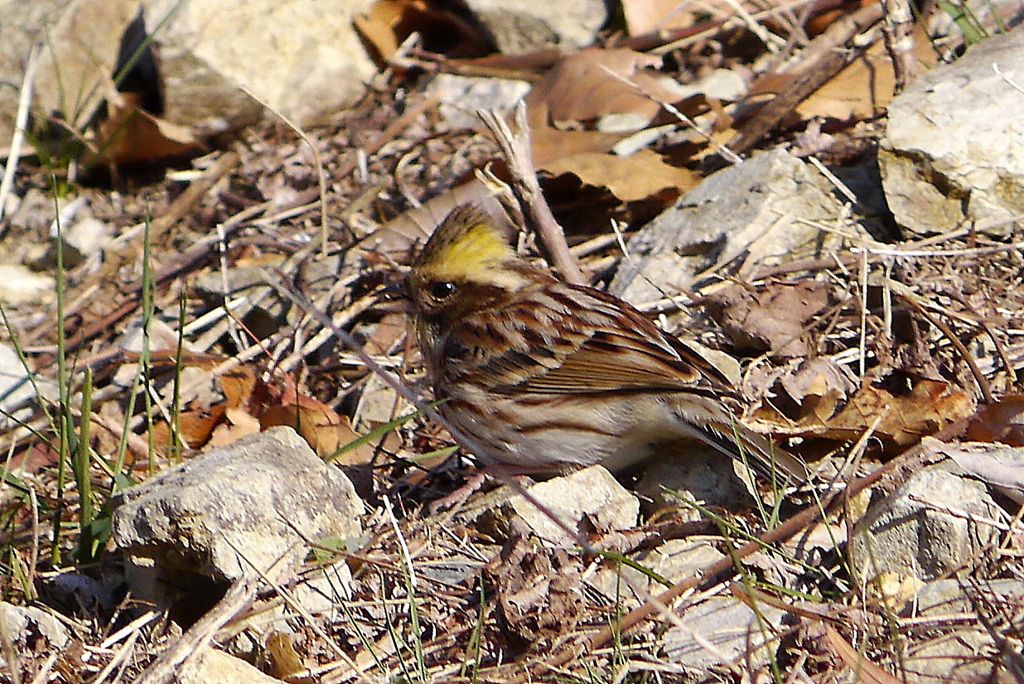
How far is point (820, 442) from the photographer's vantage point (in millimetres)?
4047

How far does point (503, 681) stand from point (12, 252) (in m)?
4.58

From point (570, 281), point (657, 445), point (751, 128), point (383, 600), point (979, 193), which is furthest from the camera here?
point (751, 128)

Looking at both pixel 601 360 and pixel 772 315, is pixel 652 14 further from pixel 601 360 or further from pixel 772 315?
pixel 601 360

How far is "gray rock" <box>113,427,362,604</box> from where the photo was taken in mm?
3631

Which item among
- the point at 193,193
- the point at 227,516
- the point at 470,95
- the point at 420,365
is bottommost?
the point at 420,365

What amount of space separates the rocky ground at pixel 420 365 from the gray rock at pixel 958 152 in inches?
0.5

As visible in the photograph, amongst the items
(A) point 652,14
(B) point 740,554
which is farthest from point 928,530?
(A) point 652,14

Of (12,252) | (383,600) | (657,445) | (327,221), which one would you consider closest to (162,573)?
(383,600)

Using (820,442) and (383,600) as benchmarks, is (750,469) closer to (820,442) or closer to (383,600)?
(820,442)

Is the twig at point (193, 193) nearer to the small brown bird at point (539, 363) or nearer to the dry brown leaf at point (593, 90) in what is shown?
the dry brown leaf at point (593, 90)

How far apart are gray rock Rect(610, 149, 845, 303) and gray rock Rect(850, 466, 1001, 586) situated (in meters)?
1.62

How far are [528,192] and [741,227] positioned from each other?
856 millimetres

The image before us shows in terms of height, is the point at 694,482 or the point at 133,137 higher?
the point at 133,137

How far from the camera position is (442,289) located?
4664mm
